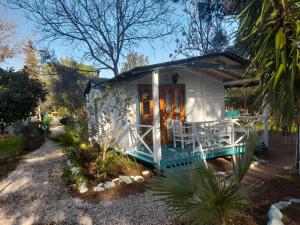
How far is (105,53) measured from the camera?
1834 cm

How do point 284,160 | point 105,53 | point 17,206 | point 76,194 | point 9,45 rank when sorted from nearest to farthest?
point 17,206
point 76,194
point 284,160
point 105,53
point 9,45

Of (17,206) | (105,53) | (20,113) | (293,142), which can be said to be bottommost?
(17,206)

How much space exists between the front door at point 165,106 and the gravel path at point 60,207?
331cm

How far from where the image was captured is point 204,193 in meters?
2.45

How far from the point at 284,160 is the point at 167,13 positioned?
1282 cm

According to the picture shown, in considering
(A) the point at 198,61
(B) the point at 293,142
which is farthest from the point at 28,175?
(B) the point at 293,142

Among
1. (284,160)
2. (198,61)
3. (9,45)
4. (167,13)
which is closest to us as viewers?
(198,61)

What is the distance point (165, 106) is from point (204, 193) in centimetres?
623

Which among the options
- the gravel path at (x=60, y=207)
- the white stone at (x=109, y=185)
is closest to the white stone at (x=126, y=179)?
the white stone at (x=109, y=185)

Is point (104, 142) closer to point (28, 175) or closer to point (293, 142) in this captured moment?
point (28, 175)

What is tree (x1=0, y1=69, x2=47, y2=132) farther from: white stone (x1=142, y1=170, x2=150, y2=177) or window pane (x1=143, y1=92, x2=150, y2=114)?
white stone (x1=142, y1=170, x2=150, y2=177)

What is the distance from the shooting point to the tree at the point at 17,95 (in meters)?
8.66

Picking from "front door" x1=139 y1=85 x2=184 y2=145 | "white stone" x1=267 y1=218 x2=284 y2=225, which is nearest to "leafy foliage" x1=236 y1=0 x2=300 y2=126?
"white stone" x1=267 y1=218 x2=284 y2=225

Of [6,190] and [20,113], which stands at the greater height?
[20,113]
